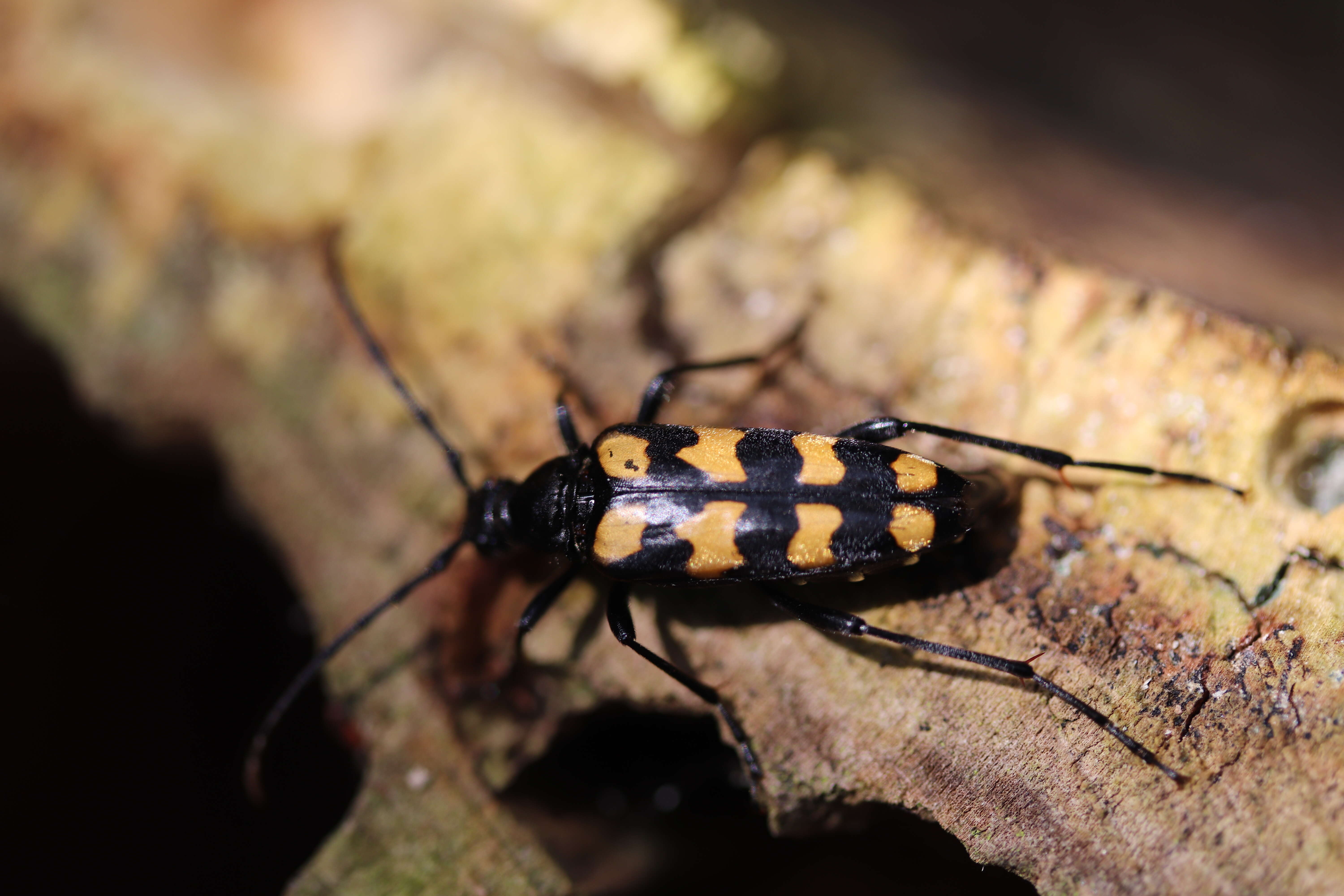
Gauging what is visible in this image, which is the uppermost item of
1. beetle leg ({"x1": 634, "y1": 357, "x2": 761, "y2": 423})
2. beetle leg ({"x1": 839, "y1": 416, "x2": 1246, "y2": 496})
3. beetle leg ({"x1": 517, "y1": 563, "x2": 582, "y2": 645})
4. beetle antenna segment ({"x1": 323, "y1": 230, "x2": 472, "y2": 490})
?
beetle leg ({"x1": 839, "y1": 416, "x2": 1246, "y2": 496})

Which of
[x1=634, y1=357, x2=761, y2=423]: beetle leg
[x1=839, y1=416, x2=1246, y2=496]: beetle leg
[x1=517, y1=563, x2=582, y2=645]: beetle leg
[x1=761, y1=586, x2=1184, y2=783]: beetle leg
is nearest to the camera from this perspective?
[x1=761, y1=586, x2=1184, y2=783]: beetle leg

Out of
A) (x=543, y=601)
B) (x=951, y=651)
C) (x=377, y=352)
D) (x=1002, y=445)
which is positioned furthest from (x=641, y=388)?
(x=951, y=651)

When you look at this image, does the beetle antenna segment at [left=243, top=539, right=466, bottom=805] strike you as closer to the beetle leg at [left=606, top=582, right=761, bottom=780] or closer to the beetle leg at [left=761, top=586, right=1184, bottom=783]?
the beetle leg at [left=606, top=582, right=761, bottom=780]

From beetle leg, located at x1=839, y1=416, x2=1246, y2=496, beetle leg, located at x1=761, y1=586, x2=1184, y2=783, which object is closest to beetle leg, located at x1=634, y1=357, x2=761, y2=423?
beetle leg, located at x1=839, y1=416, x2=1246, y2=496

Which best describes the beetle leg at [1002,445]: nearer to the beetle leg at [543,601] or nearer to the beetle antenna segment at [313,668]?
the beetle leg at [543,601]

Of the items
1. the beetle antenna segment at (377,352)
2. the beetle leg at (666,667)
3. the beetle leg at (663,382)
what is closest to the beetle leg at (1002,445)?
the beetle leg at (663,382)

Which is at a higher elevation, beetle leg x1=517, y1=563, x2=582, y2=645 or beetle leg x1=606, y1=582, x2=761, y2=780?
beetle leg x1=606, y1=582, x2=761, y2=780

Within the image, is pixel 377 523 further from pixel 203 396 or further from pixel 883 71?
pixel 883 71

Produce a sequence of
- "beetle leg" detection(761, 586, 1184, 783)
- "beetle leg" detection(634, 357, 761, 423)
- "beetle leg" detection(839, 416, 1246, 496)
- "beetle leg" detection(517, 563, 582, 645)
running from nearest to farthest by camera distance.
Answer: "beetle leg" detection(761, 586, 1184, 783), "beetle leg" detection(839, 416, 1246, 496), "beetle leg" detection(517, 563, 582, 645), "beetle leg" detection(634, 357, 761, 423)

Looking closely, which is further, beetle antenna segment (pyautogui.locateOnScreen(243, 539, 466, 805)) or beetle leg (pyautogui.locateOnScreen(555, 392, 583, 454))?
beetle leg (pyautogui.locateOnScreen(555, 392, 583, 454))

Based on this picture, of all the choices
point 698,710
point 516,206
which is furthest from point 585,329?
point 698,710
